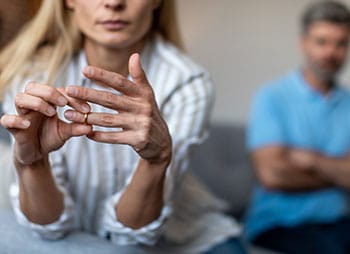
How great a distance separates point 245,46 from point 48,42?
3.39 feet

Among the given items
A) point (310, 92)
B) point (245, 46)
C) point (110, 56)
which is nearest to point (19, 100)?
point (110, 56)

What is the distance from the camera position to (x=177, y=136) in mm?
727

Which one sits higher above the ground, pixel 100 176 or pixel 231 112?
pixel 100 176

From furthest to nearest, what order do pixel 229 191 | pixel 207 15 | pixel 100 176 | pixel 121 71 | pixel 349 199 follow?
1. pixel 207 15
2. pixel 229 191
3. pixel 349 199
4. pixel 100 176
5. pixel 121 71

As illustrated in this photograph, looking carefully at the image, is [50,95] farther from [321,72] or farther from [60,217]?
[321,72]

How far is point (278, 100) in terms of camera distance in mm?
1377

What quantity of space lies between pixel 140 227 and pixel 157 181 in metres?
0.07

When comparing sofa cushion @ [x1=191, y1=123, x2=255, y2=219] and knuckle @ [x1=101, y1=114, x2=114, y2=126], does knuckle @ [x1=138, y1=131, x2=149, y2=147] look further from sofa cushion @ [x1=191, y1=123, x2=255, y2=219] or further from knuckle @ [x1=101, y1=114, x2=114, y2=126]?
sofa cushion @ [x1=191, y1=123, x2=255, y2=219]

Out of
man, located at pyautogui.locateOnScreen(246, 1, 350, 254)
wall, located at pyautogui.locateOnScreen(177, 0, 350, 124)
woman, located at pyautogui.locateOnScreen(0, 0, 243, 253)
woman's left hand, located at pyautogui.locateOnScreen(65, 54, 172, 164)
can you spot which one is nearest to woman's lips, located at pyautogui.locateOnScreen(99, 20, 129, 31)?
woman, located at pyautogui.locateOnScreen(0, 0, 243, 253)

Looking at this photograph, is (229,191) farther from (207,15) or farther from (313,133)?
(207,15)

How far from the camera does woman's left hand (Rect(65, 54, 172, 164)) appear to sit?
51 cm

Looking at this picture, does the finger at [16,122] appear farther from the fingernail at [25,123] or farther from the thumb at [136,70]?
the thumb at [136,70]

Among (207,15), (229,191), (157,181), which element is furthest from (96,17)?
(207,15)

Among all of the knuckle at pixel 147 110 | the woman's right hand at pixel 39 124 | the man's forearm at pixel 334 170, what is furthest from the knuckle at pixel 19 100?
the man's forearm at pixel 334 170
